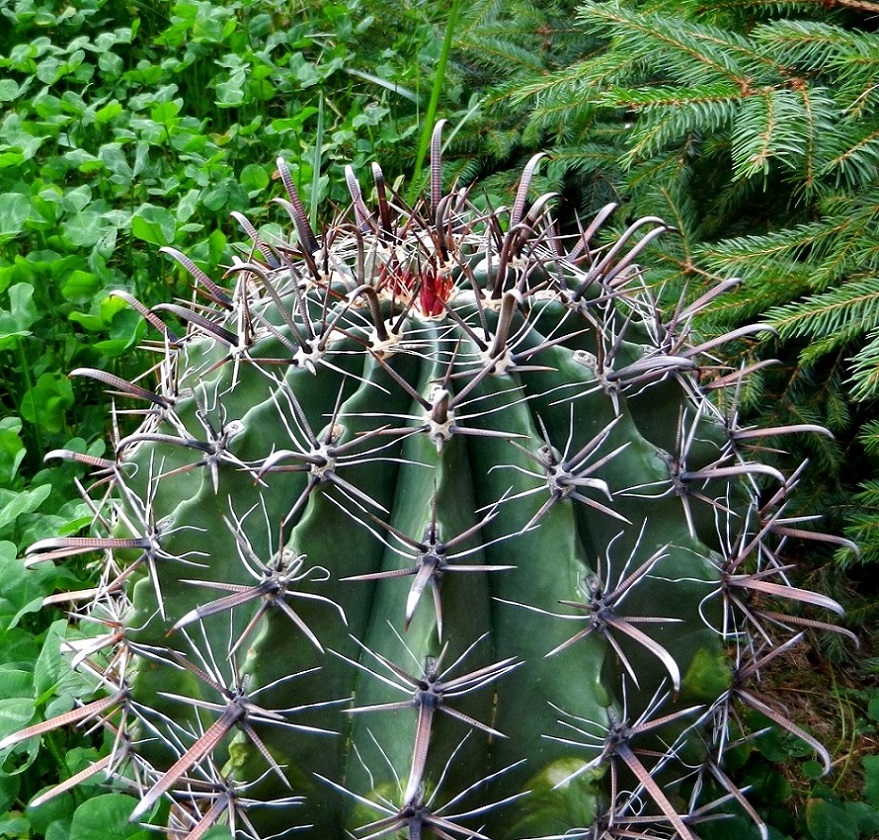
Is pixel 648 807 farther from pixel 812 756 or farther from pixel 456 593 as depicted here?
pixel 812 756

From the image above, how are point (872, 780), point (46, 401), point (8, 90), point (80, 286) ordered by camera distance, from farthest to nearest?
1. point (8, 90)
2. point (80, 286)
3. point (46, 401)
4. point (872, 780)

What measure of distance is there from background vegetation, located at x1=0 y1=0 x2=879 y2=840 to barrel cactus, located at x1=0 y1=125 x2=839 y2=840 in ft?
1.07

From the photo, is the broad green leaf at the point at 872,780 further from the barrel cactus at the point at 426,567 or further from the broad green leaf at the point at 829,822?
the barrel cactus at the point at 426,567

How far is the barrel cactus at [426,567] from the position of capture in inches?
44.8

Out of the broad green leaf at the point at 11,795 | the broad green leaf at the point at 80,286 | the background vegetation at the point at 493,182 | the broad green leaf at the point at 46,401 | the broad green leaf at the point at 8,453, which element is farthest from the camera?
the broad green leaf at the point at 80,286

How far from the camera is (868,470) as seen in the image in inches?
87.2

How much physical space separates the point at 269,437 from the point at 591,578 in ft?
1.36

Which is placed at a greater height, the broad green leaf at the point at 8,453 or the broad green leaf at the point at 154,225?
the broad green leaf at the point at 154,225

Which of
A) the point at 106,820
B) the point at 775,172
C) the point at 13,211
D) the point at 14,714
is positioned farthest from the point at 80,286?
the point at 775,172

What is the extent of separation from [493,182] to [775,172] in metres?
0.75

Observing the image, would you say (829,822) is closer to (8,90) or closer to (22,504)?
(22,504)

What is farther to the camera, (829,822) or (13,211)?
(13,211)

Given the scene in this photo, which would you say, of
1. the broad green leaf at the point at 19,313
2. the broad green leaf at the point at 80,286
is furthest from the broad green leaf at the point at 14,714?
the broad green leaf at the point at 80,286

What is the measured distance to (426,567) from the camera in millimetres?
1082
